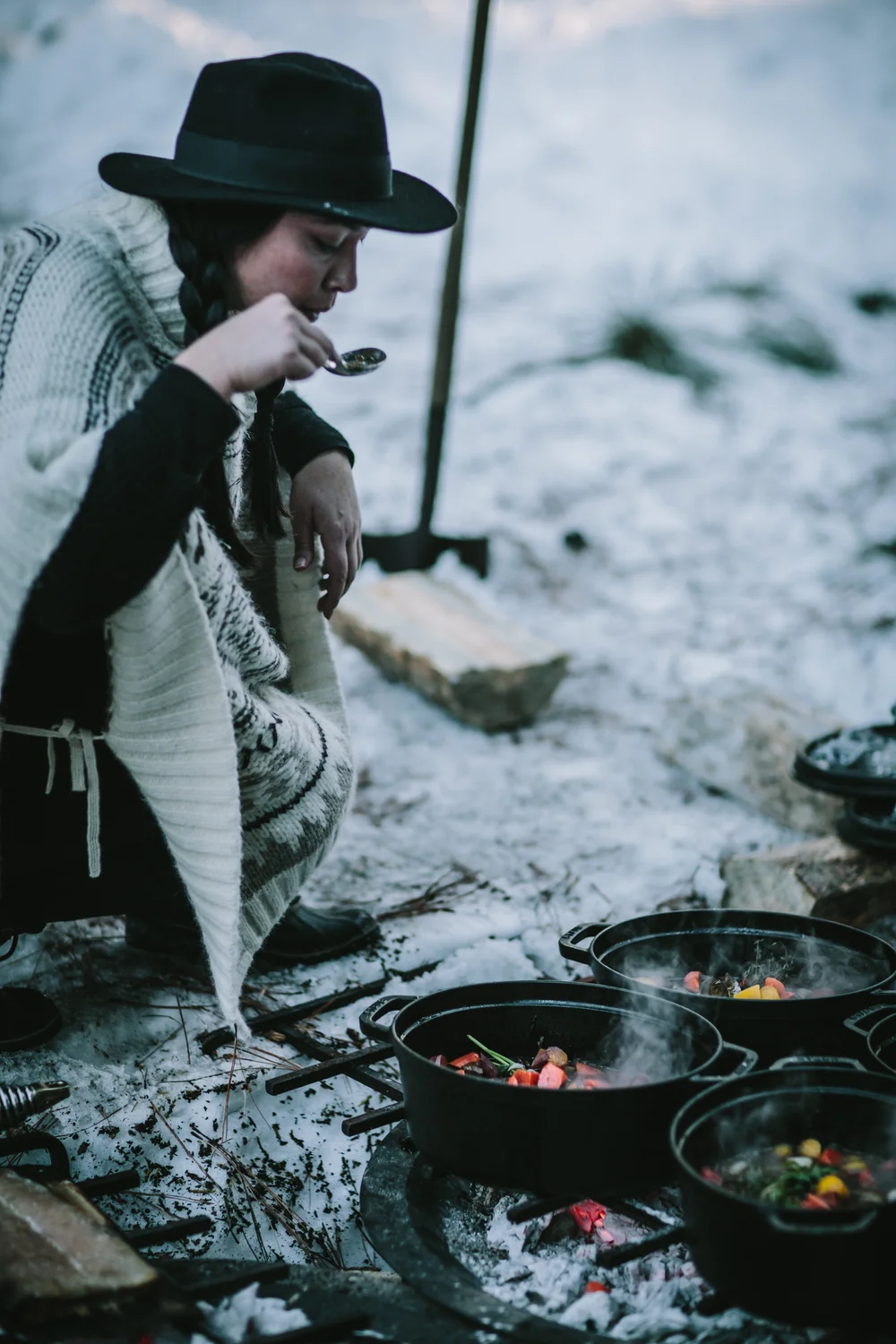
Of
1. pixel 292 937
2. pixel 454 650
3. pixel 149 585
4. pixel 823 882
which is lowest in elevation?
pixel 454 650

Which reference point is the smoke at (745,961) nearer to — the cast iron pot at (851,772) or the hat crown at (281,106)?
the cast iron pot at (851,772)

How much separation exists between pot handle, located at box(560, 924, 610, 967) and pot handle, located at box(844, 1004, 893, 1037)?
0.44 meters

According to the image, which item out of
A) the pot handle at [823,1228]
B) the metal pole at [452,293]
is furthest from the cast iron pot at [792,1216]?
the metal pole at [452,293]

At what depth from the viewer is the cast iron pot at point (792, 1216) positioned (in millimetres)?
1351

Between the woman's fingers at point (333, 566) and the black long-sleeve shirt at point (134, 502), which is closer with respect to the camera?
the black long-sleeve shirt at point (134, 502)

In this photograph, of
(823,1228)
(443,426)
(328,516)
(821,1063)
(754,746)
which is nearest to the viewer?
(823,1228)

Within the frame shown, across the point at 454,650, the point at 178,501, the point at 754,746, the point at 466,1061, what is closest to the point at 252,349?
the point at 178,501

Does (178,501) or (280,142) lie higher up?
(280,142)

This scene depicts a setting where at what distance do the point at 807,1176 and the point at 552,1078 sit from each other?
405 mm

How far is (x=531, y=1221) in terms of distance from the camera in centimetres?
185

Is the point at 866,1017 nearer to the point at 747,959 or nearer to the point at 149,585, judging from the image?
the point at 747,959

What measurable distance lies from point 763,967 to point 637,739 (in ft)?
6.97

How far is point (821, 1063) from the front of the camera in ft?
5.54

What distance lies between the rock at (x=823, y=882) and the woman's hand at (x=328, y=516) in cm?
127
